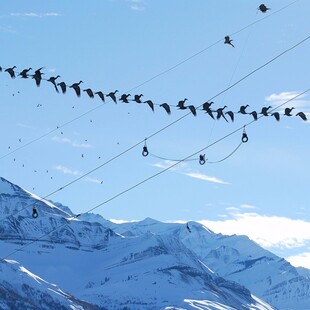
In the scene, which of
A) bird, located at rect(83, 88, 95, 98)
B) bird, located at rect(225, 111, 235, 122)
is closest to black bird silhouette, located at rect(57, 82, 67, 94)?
bird, located at rect(83, 88, 95, 98)

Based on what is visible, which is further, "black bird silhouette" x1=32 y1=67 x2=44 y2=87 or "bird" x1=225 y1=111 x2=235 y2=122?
"bird" x1=225 y1=111 x2=235 y2=122

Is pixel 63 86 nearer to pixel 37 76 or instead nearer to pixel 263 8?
pixel 37 76

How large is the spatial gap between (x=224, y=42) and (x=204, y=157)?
6.99m

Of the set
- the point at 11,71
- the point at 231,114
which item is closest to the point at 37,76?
the point at 11,71

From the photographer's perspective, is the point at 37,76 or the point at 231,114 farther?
the point at 231,114

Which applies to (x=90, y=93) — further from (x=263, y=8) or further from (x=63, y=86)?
(x=263, y=8)

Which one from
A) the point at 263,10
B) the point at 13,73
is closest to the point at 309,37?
the point at 263,10

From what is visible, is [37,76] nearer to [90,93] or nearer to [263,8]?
[90,93]

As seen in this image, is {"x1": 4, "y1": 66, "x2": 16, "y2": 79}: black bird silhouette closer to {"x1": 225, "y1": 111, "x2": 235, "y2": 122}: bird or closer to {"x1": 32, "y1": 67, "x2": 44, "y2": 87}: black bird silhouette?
{"x1": 32, "y1": 67, "x2": 44, "y2": 87}: black bird silhouette

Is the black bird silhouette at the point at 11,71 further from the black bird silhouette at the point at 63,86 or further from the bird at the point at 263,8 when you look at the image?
the bird at the point at 263,8

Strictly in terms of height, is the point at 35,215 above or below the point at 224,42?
below

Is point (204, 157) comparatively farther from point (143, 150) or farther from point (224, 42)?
point (224, 42)

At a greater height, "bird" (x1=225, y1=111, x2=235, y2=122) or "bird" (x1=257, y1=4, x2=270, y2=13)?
"bird" (x1=257, y1=4, x2=270, y2=13)

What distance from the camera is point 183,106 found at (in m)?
47.4
